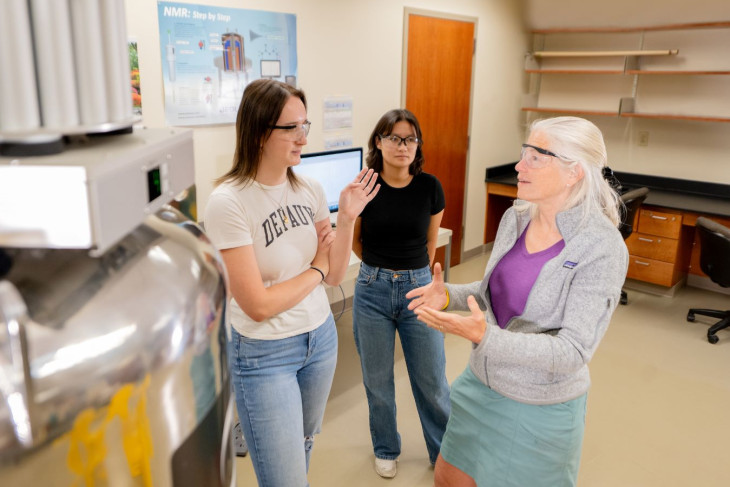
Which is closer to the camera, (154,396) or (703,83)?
(154,396)

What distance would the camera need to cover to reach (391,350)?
91.1 inches

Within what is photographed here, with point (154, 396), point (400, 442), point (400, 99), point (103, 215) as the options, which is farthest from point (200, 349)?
point (400, 99)

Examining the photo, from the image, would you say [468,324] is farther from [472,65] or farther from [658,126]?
[658,126]

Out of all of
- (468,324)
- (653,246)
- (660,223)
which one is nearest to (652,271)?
(653,246)

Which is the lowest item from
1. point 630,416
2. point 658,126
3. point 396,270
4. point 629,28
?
point 630,416

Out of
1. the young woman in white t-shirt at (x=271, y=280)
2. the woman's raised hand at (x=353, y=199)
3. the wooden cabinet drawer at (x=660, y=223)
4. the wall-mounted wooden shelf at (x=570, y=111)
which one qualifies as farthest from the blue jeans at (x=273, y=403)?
the wall-mounted wooden shelf at (x=570, y=111)

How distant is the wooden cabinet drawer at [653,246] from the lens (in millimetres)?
4270

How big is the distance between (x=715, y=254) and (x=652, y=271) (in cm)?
74

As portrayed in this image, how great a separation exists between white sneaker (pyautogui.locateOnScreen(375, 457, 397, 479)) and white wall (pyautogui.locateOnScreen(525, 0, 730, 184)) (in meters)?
3.67

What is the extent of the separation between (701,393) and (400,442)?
1.77m

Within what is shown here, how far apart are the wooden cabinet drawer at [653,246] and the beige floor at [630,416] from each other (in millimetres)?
496

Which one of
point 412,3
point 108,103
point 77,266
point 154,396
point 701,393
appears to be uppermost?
point 412,3

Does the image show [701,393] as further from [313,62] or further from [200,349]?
[200,349]

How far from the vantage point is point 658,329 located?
12.9 feet
